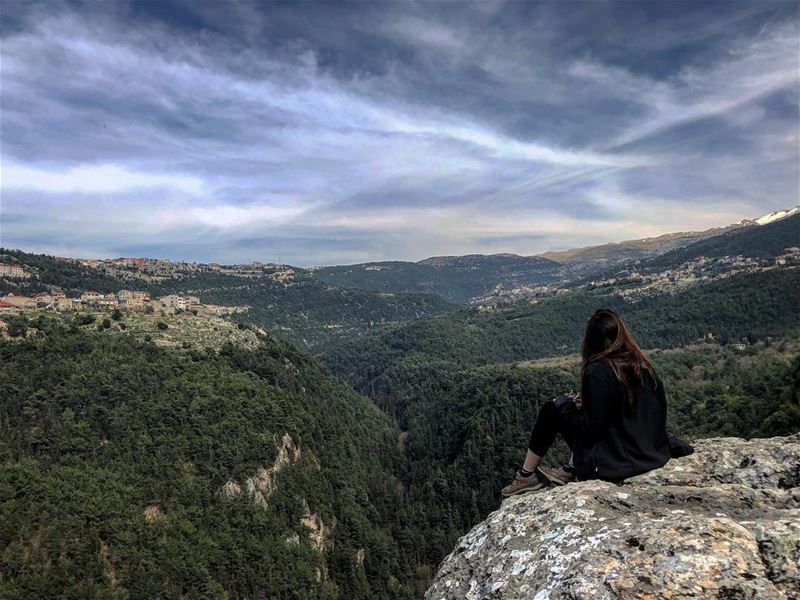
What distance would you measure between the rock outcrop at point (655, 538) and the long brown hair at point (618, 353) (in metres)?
1.32

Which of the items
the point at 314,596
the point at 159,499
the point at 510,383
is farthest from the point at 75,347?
the point at 510,383

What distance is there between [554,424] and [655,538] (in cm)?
297

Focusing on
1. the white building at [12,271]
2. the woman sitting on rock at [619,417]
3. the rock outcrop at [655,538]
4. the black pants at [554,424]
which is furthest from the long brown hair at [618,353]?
the white building at [12,271]

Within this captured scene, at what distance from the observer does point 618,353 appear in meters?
6.82

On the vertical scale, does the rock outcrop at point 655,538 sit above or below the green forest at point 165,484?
above

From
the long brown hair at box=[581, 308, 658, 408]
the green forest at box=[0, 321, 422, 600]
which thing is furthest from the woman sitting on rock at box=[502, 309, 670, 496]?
the green forest at box=[0, 321, 422, 600]

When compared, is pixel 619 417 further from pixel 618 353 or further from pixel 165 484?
pixel 165 484

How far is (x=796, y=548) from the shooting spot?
13.4ft

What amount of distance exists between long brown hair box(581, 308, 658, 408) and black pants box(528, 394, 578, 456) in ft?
2.17

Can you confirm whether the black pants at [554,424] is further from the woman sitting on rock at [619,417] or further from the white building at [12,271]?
the white building at [12,271]

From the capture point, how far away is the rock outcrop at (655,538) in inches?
156

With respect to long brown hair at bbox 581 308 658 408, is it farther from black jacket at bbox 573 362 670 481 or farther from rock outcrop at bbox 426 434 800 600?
rock outcrop at bbox 426 434 800 600

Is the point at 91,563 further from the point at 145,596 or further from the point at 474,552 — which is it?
the point at 474,552

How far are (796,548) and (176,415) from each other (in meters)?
84.3
